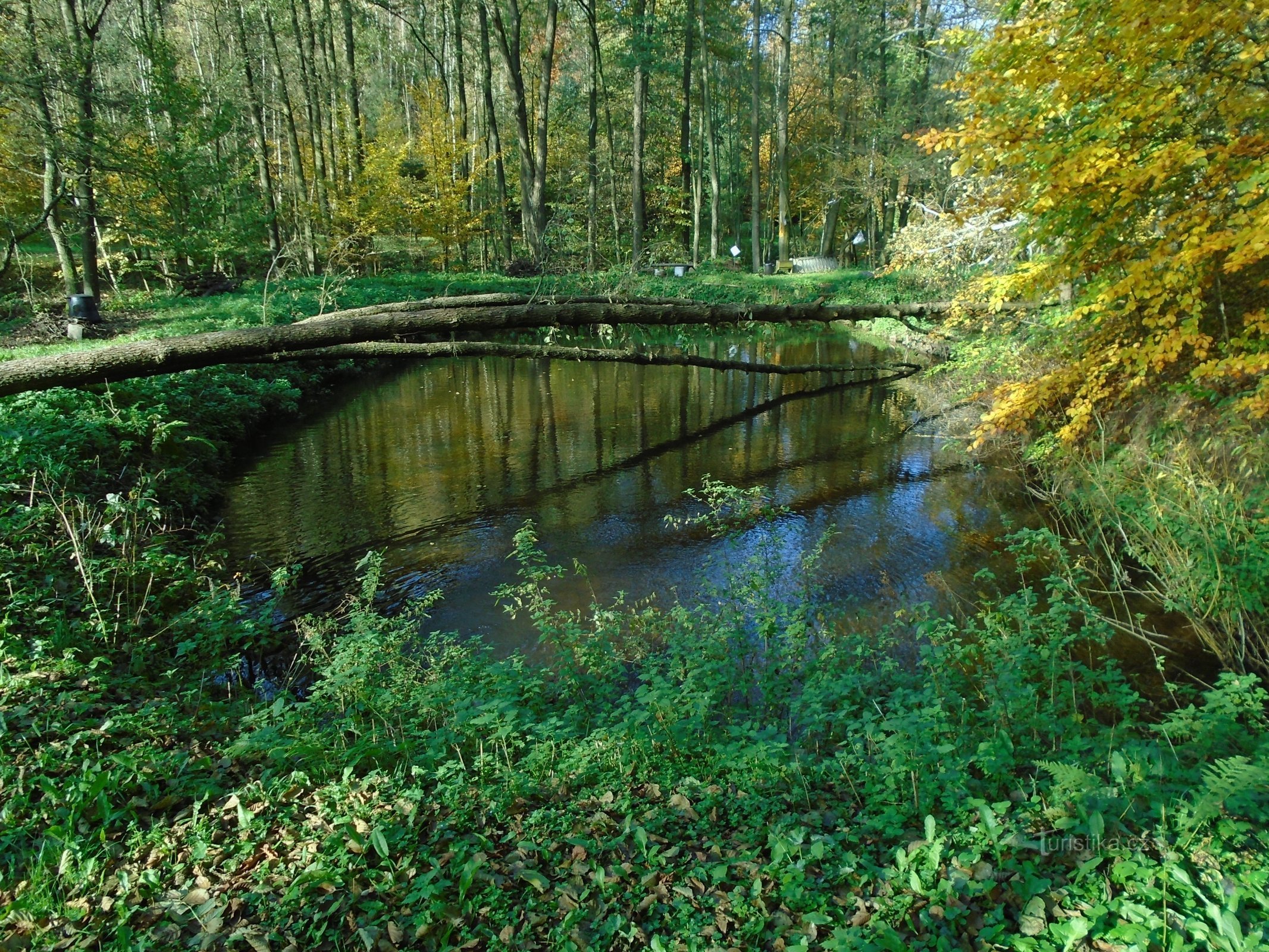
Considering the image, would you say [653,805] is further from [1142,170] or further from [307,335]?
[307,335]

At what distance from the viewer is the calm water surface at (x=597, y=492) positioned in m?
7.07

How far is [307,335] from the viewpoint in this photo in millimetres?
7961

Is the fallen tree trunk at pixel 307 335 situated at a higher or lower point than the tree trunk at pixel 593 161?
lower

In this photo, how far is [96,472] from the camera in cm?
722

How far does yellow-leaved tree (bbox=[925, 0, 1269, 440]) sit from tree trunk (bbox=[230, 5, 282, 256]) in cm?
2415

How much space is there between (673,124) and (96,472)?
39526mm

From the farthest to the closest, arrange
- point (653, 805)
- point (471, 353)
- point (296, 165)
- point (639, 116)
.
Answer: point (639, 116) → point (296, 165) → point (471, 353) → point (653, 805)

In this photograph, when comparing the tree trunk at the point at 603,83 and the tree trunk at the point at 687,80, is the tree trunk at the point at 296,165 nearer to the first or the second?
the tree trunk at the point at 603,83

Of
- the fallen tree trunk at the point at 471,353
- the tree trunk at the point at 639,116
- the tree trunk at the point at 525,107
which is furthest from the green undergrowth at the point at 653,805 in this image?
the tree trunk at the point at 639,116

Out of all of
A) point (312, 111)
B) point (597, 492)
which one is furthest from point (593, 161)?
point (597, 492)

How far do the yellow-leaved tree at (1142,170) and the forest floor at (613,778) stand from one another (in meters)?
0.93

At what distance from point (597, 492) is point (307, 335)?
4.19 meters

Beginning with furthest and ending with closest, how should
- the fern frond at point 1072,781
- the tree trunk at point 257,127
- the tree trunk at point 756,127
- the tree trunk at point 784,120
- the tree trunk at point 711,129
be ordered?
1. the tree trunk at point 711,129
2. the tree trunk at point 784,120
3. the tree trunk at point 756,127
4. the tree trunk at point 257,127
5. the fern frond at point 1072,781

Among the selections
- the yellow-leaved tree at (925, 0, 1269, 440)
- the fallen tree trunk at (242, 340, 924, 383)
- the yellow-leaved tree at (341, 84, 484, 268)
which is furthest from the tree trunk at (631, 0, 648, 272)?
the yellow-leaved tree at (925, 0, 1269, 440)
